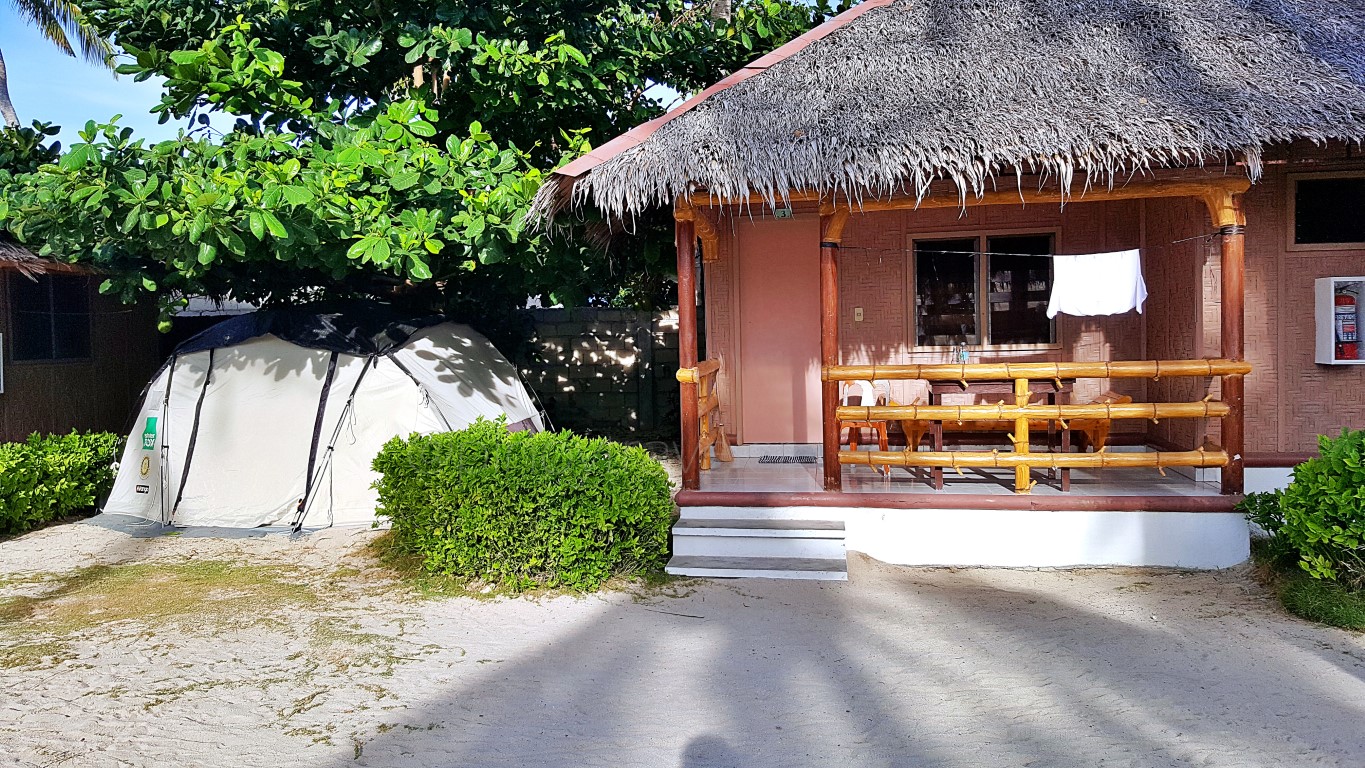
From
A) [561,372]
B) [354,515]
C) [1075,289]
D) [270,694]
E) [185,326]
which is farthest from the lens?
[561,372]

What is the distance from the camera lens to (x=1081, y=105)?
18.0ft

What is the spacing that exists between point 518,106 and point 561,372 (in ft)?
15.8

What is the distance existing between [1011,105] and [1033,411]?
1.99 meters

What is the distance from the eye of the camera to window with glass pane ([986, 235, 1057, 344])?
7.60 meters

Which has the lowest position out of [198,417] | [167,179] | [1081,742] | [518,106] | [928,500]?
[1081,742]

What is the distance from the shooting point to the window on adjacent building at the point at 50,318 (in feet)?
27.0

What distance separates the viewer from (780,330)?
8016 millimetres

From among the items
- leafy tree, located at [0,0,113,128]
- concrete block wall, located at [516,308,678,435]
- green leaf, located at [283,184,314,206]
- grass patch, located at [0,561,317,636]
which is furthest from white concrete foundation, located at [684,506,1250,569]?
leafy tree, located at [0,0,113,128]

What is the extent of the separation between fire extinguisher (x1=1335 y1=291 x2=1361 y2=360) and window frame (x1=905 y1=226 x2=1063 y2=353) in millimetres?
1943

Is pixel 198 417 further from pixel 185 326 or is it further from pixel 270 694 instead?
pixel 270 694

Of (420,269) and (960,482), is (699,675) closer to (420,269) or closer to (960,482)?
(960,482)

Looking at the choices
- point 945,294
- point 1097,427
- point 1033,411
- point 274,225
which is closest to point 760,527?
point 1033,411

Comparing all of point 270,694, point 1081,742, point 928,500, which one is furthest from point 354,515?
point 1081,742

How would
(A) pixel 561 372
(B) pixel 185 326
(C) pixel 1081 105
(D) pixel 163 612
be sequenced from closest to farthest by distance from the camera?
(D) pixel 163 612 → (C) pixel 1081 105 → (B) pixel 185 326 → (A) pixel 561 372
